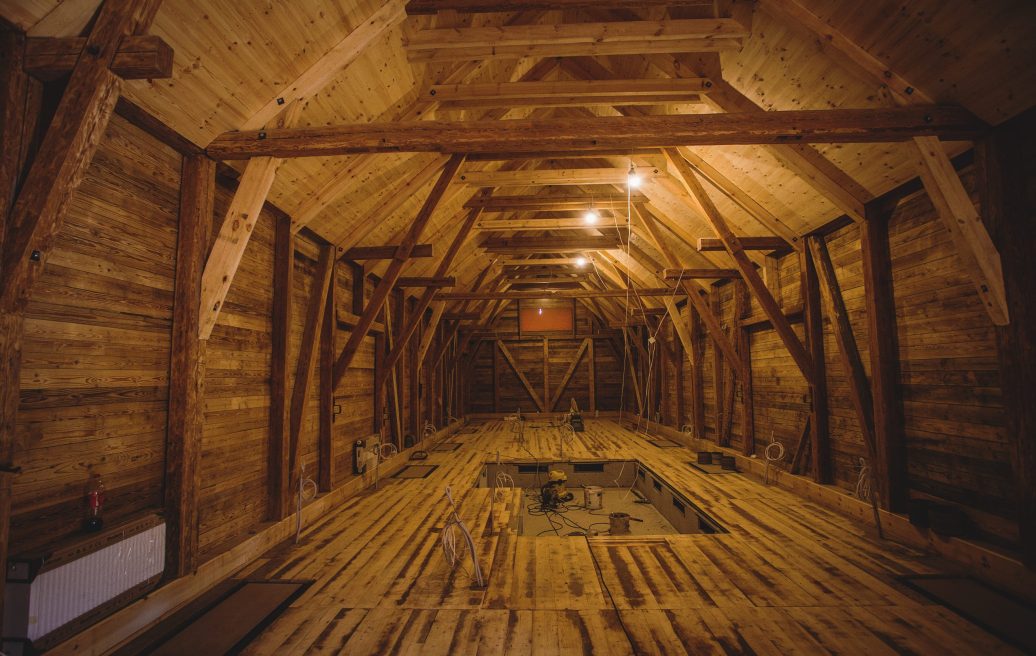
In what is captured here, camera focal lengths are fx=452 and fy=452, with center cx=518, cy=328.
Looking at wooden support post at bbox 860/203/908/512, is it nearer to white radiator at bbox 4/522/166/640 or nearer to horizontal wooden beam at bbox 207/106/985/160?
horizontal wooden beam at bbox 207/106/985/160

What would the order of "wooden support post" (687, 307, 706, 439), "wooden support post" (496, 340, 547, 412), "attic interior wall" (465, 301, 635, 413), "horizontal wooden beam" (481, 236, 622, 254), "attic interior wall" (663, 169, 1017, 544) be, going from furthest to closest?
"attic interior wall" (465, 301, 635, 413) < "wooden support post" (496, 340, 547, 412) < "wooden support post" (687, 307, 706, 439) < "horizontal wooden beam" (481, 236, 622, 254) < "attic interior wall" (663, 169, 1017, 544)

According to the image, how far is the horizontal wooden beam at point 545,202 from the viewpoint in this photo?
7.15 m

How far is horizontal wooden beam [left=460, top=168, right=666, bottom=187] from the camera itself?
6.18m

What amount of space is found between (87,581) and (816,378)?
678 centimetres

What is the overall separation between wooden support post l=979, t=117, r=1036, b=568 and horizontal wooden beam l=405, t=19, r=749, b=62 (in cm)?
207

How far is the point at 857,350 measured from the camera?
4871 millimetres

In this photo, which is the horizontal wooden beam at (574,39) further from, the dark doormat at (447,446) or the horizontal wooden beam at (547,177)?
the dark doormat at (447,446)

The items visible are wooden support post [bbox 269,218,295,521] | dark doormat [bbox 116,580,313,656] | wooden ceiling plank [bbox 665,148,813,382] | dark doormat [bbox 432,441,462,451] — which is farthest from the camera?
dark doormat [bbox 432,441,462,451]

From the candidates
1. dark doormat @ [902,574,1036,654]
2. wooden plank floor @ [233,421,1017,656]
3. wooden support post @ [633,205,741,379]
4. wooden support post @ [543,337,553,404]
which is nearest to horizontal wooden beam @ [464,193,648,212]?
wooden support post @ [633,205,741,379]

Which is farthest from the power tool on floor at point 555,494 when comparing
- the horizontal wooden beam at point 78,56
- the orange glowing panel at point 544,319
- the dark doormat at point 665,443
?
the orange glowing panel at point 544,319

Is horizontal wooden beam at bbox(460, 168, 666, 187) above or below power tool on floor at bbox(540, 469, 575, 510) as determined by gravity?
above

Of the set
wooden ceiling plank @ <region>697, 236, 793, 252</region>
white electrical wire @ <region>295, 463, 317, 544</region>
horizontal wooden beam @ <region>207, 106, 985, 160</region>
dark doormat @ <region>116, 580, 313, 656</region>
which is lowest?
dark doormat @ <region>116, 580, 313, 656</region>

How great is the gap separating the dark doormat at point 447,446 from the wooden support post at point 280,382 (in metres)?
5.51

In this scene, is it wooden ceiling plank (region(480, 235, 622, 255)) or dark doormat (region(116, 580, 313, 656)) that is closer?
dark doormat (region(116, 580, 313, 656))
